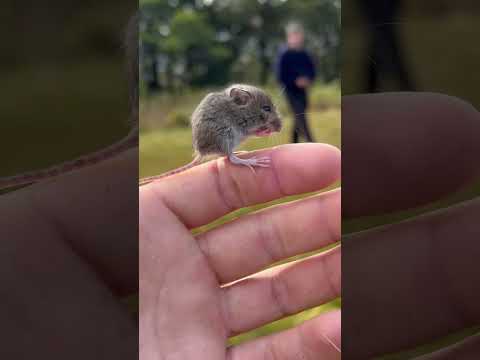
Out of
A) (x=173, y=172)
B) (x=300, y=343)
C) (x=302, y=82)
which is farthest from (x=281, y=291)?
(x=302, y=82)

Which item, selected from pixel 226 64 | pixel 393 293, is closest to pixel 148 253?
pixel 226 64

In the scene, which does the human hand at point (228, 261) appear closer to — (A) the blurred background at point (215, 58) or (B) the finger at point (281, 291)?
(B) the finger at point (281, 291)

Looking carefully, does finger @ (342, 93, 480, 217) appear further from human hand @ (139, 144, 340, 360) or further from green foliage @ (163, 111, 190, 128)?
green foliage @ (163, 111, 190, 128)

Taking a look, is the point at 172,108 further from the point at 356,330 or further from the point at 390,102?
the point at 356,330

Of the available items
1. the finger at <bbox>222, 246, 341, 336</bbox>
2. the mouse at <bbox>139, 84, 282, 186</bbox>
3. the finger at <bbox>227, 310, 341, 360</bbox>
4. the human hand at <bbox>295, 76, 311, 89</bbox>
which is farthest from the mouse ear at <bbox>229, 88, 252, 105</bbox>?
the finger at <bbox>227, 310, 341, 360</bbox>

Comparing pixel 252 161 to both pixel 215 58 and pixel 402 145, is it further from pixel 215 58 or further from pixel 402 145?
pixel 402 145

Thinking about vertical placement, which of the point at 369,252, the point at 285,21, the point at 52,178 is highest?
the point at 285,21

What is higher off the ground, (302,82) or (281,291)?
(302,82)
